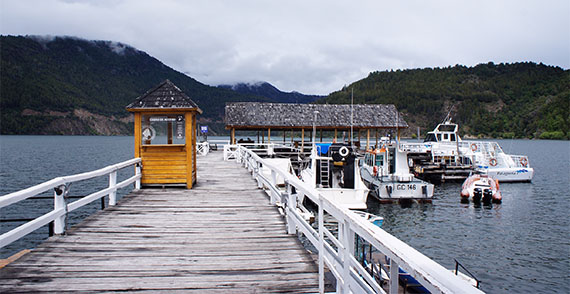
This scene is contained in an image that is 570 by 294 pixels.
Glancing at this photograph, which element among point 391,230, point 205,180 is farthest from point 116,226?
point 391,230

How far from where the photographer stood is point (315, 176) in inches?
767

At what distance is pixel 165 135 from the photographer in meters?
9.68

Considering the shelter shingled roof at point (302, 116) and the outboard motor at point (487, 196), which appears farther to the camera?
the shelter shingled roof at point (302, 116)

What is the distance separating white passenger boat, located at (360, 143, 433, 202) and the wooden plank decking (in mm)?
16765

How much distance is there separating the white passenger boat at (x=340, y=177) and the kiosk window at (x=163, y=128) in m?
9.35

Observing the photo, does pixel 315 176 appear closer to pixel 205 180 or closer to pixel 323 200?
pixel 205 180

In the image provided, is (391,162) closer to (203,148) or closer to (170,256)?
(203,148)

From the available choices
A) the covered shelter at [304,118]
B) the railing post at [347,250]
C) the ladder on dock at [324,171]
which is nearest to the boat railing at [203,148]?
the covered shelter at [304,118]

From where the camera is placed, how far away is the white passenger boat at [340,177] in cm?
1806

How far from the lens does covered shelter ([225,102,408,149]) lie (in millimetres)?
33375

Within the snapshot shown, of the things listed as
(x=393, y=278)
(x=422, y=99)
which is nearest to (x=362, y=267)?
(x=393, y=278)

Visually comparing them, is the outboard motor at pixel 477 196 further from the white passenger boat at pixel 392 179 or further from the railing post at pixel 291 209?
the railing post at pixel 291 209

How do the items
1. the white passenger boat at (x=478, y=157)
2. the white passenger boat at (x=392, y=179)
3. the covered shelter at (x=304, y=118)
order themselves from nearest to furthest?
the white passenger boat at (x=392, y=179)
the covered shelter at (x=304, y=118)
the white passenger boat at (x=478, y=157)

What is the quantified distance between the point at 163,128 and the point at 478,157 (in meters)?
35.3
